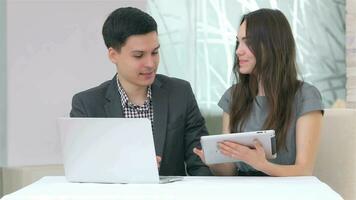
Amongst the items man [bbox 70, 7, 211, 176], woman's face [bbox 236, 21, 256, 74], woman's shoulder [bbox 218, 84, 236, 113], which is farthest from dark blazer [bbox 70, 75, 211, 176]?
woman's face [bbox 236, 21, 256, 74]

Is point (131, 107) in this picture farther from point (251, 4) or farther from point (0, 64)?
point (251, 4)

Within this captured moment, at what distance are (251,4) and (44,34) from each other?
45.1 inches

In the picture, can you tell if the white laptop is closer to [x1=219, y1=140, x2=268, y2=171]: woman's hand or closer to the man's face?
[x1=219, y1=140, x2=268, y2=171]: woman's hand

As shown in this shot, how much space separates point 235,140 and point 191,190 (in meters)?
0.29

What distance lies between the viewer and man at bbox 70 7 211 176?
2.12 meters

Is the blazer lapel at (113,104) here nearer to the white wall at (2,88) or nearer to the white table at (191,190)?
the white table at (191,190)

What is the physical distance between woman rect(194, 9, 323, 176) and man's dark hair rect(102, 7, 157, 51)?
1.16 ft

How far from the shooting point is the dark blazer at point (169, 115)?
215 centimetres

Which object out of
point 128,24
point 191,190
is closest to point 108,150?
point 191,190

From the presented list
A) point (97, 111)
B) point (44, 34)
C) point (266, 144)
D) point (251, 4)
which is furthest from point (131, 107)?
point (251, 4)

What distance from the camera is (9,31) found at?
287 centimetres

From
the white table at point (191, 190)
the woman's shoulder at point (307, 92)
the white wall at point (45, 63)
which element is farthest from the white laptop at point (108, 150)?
the white wall at point (45, 63)

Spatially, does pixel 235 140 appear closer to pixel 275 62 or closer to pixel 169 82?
pixel 275 62

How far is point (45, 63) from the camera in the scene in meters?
2.90
